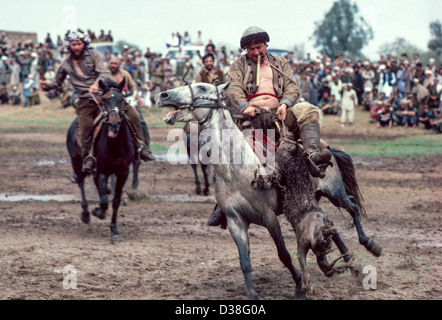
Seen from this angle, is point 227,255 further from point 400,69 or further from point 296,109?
point 400,69

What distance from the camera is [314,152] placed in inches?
259

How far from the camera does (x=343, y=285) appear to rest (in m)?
7.38

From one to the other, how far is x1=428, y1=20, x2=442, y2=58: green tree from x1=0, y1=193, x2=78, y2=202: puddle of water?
3812 centimetres

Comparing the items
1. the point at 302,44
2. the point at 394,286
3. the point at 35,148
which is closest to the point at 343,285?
the point at 394,286

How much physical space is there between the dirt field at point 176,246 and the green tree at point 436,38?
32754 mm

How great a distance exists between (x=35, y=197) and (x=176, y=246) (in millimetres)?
5437

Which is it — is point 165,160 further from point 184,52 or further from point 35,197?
point 184,52

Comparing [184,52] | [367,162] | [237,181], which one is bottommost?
[367,162]

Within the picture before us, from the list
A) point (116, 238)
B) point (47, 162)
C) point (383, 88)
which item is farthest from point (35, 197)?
point (383, 88)

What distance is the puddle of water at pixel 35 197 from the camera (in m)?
13.5

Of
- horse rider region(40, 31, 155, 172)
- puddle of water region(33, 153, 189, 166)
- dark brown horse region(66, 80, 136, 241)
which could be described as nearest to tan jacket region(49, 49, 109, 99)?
horse rider region(40, 31, 155, 172)

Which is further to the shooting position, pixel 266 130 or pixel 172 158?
pixel 172 158

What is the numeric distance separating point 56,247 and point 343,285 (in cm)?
412

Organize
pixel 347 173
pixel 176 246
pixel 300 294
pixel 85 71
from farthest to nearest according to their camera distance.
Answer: pixel 85 71 → pixel 176 246 → pixel 347 173 → pixel 300 294
